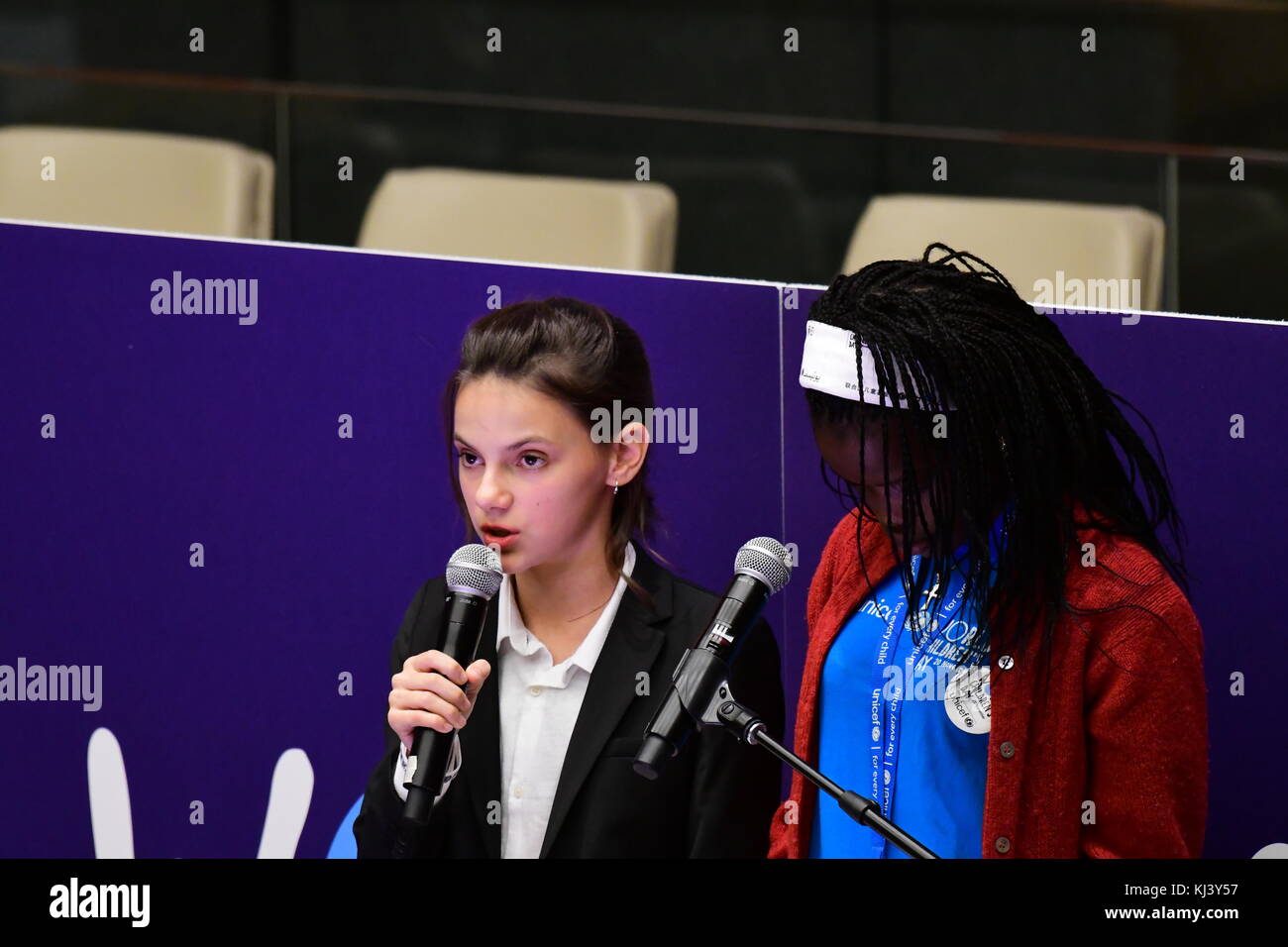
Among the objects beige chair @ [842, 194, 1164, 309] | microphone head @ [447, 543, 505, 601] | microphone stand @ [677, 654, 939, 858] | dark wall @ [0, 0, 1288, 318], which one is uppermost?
dark wall @ [0, 0, 1288, 318]

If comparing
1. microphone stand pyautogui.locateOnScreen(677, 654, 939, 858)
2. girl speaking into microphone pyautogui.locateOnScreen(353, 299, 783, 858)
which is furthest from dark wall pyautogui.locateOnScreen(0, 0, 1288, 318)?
microphone stand pyautogui.locateOnScreen(677, 654, 939, 858)

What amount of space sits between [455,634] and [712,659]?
339 millimetres

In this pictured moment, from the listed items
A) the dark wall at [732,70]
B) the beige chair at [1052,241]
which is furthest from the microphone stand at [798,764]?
the dark wall at [732,70]

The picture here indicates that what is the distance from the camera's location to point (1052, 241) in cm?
329

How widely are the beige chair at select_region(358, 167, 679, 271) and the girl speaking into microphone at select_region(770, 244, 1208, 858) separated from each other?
139 cm

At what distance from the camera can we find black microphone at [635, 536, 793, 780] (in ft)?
5.28

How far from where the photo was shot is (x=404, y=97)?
3.72 meters

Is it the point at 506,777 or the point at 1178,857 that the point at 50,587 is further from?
the point at 1178,857

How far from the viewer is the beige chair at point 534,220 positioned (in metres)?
3.35

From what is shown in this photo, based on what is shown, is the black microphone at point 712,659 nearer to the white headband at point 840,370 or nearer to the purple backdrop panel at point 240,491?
the white headband at point 840,370

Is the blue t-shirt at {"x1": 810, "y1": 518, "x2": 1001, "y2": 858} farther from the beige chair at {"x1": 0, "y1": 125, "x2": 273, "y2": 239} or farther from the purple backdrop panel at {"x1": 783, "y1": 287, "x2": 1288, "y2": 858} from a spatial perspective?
the beige chair at {"x1": 0, "y1": 125, "x2": 273, "y2": 239}

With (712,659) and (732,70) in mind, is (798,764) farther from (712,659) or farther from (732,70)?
(732,70)

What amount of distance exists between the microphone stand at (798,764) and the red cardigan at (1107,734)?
0.98 feet

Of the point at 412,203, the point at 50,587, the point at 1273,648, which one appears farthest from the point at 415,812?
the point at 412,203
